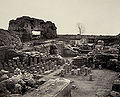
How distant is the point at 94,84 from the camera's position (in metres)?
13.3

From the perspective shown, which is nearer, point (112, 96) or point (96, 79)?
point (112, 96)

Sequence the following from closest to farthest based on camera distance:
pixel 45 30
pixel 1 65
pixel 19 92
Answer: pixel 19 92 < pixel 1 65 < pixel 45 30

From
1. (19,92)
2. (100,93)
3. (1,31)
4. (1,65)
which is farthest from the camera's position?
(1,31)

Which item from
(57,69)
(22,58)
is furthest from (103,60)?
(22,58)

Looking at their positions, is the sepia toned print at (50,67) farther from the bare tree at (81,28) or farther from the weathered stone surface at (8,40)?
the bare tree at (81,28)

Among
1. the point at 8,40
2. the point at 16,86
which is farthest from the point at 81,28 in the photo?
the point at 16,86

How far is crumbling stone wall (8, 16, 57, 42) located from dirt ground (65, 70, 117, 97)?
51.1ft

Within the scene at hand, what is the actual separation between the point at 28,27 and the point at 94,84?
1887 centimetres

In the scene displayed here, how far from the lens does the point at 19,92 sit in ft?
33.3

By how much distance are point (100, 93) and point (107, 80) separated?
295 cm

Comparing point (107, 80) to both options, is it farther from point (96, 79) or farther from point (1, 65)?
point (1, 65)

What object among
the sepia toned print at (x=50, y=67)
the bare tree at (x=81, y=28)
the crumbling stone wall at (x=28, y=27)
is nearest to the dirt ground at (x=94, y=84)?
the sepia toned print at (x=50, y=67)

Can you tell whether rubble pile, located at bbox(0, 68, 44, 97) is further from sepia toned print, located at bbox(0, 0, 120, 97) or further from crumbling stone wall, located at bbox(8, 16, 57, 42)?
crumbling stone wall, located at bbox(8, 16, 57, 42)

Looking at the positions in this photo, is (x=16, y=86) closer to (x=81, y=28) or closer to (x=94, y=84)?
(x=94, y=84)
